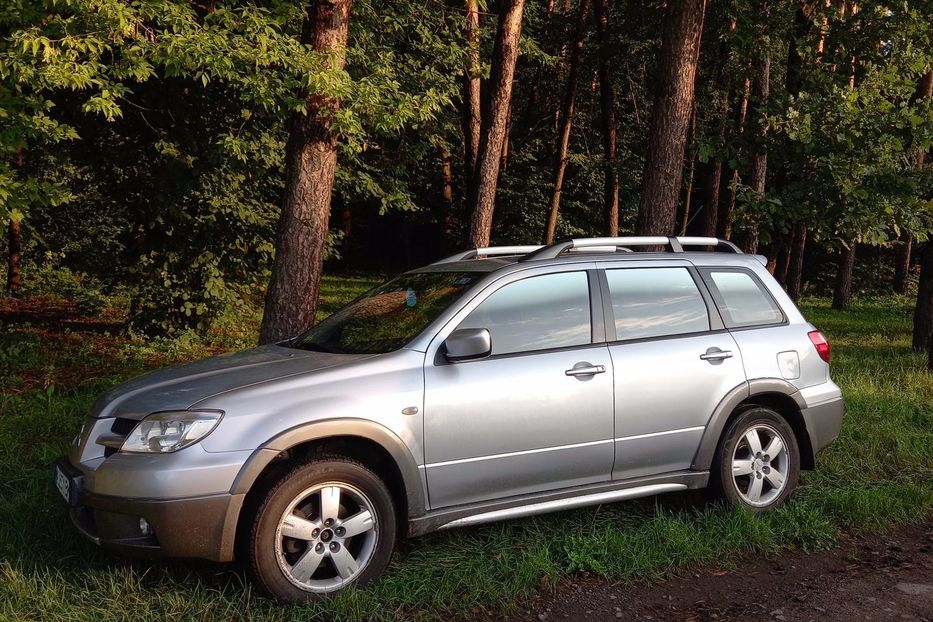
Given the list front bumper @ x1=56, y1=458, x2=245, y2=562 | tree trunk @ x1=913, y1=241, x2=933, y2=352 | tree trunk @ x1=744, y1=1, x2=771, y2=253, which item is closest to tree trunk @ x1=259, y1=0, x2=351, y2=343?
front bumper @ x1=56, y1=458, x2=245, y2=562

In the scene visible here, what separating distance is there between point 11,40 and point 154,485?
18.4ft

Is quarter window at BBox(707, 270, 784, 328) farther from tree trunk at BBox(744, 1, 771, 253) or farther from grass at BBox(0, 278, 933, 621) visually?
tree trunk at BBox(744, 1, 771, 253)

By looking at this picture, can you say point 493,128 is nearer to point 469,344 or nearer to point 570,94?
point 469,344

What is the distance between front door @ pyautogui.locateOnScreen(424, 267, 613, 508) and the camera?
4688 mm

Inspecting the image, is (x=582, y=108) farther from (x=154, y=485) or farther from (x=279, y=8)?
(x=154, y=485)

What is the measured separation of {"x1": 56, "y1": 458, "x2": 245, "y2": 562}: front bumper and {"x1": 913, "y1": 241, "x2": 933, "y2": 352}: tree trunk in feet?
42.2

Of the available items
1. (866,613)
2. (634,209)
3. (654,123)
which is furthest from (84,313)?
(634,209)

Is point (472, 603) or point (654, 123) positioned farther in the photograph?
point (654, 123)

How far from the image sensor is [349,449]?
4.58m

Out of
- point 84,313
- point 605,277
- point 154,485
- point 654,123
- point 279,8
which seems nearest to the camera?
point 154,485

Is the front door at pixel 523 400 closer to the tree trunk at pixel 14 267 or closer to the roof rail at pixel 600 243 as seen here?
the roof rail at pixel 600 243

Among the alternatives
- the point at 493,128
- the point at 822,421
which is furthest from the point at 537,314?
the point at 493,128

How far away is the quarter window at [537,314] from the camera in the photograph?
196 inches

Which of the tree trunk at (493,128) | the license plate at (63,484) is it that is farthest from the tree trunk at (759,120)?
the license plate at (63,484)
